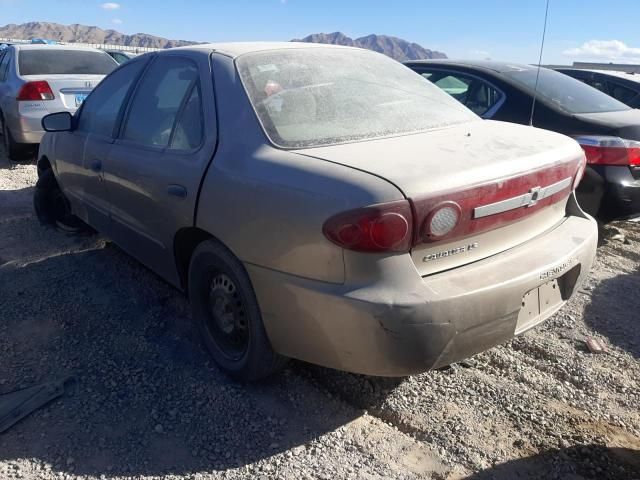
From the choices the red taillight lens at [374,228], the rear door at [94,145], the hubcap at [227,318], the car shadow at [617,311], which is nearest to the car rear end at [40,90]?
the rear door at [94,145]

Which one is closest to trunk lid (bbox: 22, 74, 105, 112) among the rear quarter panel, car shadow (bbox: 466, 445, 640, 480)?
the rear quarter panel

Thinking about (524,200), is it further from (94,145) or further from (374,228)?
(94,145)

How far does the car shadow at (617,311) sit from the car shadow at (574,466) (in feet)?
3.20

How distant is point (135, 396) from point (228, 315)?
23.4 inches

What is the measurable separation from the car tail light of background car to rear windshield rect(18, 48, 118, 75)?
7418 millimetres

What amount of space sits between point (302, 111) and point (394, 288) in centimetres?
107

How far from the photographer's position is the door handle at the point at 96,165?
3.82 m

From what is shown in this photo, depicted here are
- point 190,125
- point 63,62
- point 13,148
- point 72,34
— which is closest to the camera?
point 190,125

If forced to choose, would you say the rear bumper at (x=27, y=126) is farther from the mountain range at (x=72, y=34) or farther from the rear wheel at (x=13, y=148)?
the mountain range at (x=72, y=34)

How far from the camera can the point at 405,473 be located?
2.31 m

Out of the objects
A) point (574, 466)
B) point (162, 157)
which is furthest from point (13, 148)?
point (574, 466)

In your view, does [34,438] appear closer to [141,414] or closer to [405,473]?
[141,414]

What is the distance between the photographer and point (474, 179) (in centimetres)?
227

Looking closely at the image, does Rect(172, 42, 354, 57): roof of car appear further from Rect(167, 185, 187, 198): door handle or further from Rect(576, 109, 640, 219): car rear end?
Rect(576, 109, 640, 219): car rear end
